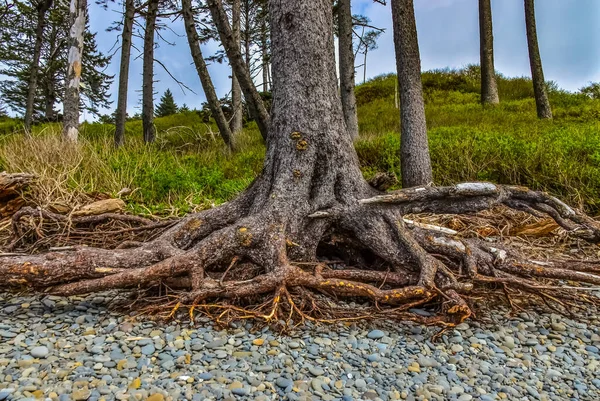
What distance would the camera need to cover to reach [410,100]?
6.24 meters

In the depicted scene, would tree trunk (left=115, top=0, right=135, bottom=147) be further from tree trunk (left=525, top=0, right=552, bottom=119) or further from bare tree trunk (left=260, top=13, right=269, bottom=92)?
tree trunk (left=525, top=0, right=552, bottom=119)

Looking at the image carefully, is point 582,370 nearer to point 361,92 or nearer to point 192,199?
point 192,199

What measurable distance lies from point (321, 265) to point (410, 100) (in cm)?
395

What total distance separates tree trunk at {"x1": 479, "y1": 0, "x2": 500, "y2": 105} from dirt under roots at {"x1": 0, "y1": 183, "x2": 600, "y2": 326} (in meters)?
12.1

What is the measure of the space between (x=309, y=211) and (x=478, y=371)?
65.6 inches

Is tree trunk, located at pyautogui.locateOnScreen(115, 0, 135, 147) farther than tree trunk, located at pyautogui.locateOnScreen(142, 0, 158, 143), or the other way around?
tree trunk, located at pyautogui.locateOnScreen(115, 0, 135, 147)

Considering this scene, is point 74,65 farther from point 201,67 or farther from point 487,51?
point 487,51

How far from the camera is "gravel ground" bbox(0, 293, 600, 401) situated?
6.46ft

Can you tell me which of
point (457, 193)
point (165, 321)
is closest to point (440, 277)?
point (457, 193)

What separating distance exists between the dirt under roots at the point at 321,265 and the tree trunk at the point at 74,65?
201 inches

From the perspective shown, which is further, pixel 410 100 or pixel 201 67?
pixel 201 67

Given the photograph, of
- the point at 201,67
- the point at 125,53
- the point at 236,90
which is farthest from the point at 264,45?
the point at 201,67

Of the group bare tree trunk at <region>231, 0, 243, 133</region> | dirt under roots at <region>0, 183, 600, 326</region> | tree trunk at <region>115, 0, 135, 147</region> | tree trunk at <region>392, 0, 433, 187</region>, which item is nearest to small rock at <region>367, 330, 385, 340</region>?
dirt under roots at <region>0, 183, 600, 326</region>

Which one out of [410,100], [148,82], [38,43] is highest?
[38,43]
